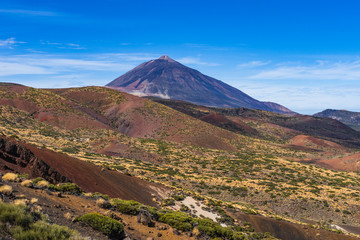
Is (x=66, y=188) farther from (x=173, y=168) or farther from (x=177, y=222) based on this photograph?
(x=173, y=168)

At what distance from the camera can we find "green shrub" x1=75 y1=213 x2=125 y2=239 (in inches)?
384

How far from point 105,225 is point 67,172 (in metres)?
12.8

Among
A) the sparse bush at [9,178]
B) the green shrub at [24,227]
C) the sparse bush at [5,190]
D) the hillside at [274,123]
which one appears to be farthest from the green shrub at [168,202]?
the hillside at [274,123]

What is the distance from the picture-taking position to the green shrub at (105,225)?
9.74 metres

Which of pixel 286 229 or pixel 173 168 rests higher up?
pixel 173 168

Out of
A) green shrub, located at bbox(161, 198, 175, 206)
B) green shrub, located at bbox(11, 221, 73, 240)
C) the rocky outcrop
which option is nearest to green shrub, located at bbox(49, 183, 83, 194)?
the rocky outcrop

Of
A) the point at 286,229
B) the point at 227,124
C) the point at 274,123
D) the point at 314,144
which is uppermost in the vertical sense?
the point at 274,123

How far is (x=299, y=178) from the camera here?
151ft

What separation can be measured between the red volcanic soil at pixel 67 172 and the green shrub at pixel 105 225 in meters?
8.92

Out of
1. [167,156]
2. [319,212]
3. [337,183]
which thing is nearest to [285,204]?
[319,212]

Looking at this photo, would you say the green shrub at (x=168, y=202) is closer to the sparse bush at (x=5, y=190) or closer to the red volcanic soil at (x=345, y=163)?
the sparse bush at (x=5, y=190)

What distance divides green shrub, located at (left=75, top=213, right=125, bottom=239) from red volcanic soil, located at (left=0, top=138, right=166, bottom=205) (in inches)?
351

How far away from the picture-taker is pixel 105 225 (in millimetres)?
9836

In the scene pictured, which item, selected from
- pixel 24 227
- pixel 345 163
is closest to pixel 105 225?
pixel 24 227
